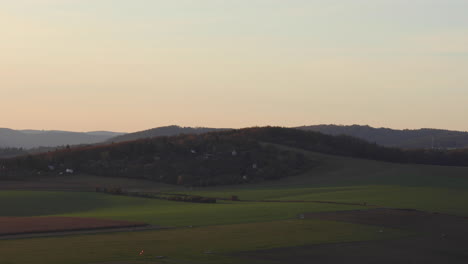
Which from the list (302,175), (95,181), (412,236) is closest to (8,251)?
(412,236)

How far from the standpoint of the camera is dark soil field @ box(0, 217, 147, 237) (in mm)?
51250

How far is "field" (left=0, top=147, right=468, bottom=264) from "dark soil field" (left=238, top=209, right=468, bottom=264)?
0.23 ft

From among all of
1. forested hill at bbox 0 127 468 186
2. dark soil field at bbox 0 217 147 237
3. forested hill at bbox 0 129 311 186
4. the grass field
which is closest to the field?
the grass field

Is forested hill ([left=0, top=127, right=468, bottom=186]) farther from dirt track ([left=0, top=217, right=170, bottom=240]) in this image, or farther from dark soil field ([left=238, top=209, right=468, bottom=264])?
dark soil field ([left=238, top=209, right=468, bottom=264])

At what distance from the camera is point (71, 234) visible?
49688 millimetres

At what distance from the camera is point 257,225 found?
55125 millimetres

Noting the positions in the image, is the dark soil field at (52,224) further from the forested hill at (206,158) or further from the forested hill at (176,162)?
the forested hill at (176,162)

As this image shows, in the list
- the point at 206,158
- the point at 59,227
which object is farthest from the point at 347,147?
the point at 59,227

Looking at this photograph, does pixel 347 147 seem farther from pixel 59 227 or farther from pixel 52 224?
pixel 59 227

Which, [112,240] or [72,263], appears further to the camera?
[112,240]

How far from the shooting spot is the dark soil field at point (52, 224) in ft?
168

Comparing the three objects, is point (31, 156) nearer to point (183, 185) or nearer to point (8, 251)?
point (183, 185)

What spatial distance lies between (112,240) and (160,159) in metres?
84.5

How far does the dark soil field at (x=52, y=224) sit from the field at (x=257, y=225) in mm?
3058
